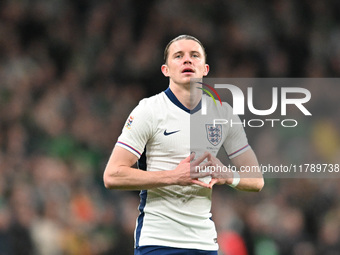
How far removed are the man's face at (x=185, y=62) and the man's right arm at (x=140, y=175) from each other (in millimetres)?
576

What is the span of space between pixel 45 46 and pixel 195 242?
7.31m

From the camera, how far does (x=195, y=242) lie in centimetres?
382

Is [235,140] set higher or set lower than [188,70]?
lower

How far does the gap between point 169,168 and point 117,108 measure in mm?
6143

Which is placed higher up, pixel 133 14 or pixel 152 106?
pixel 133 14

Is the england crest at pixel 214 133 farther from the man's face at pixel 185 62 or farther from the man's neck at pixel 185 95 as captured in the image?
the man's face at pixel 185 62

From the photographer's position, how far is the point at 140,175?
3736mm

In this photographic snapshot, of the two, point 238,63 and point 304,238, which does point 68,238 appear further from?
point 238,63

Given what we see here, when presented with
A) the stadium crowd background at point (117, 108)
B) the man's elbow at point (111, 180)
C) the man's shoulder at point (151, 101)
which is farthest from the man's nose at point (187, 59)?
the stadium crowd background at point (117, 108)

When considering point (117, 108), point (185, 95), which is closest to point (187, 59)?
point (185, 95)

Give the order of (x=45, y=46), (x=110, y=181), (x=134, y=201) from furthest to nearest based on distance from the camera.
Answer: (x=45, y=46)
(x=134, y=201)
(x=110, y=181)

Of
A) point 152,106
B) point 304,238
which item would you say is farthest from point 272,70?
point 152,106

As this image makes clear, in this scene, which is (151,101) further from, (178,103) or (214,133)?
(214,133)

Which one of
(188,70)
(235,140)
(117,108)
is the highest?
(117,108)
